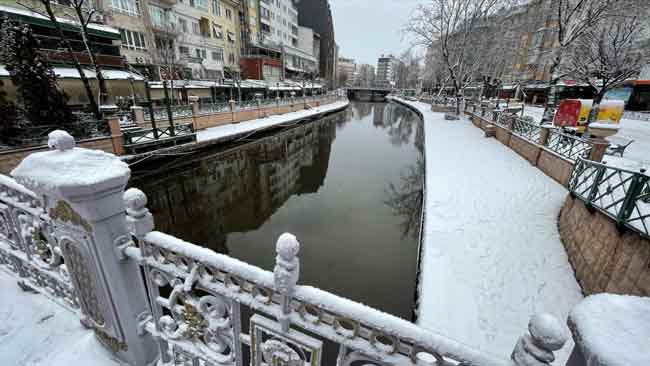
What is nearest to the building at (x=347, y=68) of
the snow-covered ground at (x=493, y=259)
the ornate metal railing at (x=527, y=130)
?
the ornate metal railing at (x=527, y=130)

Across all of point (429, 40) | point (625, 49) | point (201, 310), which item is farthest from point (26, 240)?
point (429, 40)

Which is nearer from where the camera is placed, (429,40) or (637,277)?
(637,277)

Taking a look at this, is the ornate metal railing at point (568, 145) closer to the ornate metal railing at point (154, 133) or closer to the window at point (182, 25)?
the ornate metal railing at point (154, 133)

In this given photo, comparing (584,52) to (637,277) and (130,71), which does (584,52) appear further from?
(130,71)

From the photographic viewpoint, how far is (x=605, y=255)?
3.94 m

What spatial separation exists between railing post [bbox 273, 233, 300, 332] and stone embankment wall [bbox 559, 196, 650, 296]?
15.3 ft

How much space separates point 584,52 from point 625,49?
194cm

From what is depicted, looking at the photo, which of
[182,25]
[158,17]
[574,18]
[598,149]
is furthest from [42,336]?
[182,25]

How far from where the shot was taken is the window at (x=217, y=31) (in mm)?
26822

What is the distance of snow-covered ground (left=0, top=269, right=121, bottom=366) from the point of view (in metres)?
2.15

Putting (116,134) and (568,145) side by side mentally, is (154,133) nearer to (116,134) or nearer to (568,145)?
(116,134)

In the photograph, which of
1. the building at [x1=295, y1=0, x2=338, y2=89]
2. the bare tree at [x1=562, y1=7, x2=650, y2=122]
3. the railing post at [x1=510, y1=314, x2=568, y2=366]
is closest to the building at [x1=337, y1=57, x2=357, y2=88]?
the building at [x1=295, y1=0, x2=338, y2=89]

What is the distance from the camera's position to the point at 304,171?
13.5 meters

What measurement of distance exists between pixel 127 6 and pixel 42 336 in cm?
2571
